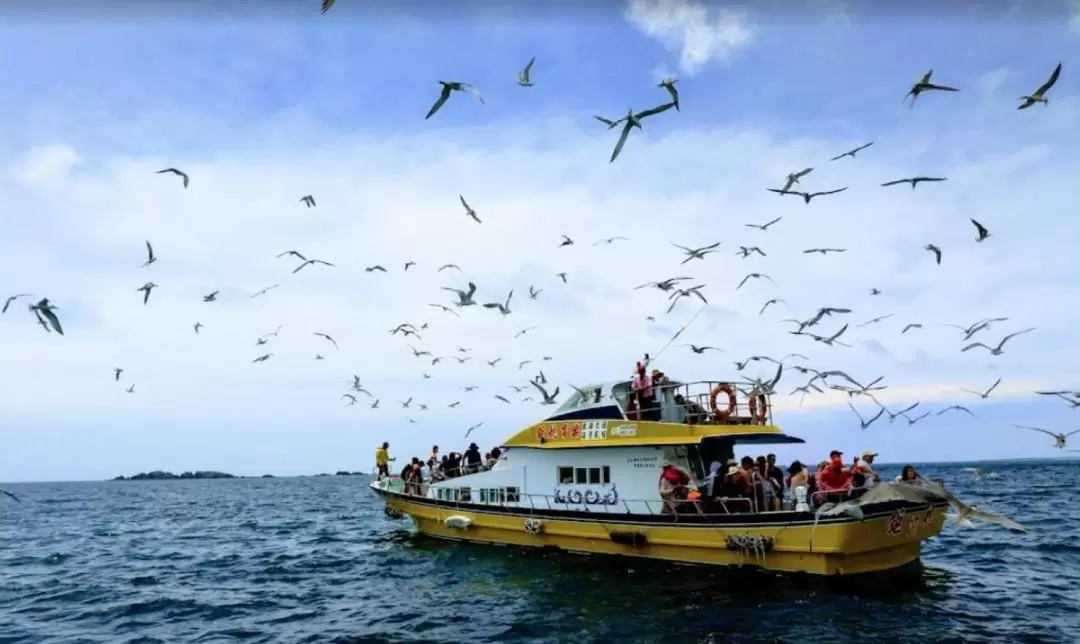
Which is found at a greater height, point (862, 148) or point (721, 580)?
point (862, 148)

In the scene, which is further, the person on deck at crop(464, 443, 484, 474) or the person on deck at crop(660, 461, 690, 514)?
the person on deck at crop(464, 443, 484, 474)

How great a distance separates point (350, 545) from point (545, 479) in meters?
8.09

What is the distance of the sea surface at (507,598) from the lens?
11.4 metres

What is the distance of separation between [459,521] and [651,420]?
6618mm

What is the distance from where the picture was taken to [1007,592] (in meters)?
13.6

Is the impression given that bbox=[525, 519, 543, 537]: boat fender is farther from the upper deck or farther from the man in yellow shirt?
the man in yellow shirt

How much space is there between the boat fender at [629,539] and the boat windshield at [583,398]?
3.26 m

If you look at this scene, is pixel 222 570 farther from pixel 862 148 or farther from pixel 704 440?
pixel 862 148

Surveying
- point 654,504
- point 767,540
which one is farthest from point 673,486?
point 767,540

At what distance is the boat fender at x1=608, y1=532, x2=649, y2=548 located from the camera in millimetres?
15703

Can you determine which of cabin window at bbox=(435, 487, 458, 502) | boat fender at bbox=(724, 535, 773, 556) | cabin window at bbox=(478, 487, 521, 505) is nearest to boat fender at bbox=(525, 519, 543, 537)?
cabin window at bbox=(478, 487, 521, 505)

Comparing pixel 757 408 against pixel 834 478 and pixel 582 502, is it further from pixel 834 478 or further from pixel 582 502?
pixel 582 502

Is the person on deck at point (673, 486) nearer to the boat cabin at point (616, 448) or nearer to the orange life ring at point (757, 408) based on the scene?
the boat cabin at point (616, 448)

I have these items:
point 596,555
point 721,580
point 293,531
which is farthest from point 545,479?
point 293,531
